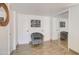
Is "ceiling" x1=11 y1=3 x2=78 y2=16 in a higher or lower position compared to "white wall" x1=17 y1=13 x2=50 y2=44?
higher

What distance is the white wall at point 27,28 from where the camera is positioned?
24.7 feet

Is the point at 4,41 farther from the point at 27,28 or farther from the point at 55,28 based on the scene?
the point at 55,28

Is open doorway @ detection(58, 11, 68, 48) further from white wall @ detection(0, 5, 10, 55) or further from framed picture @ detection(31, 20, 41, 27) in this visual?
white wall @ detection(0, 5, 10, 55)

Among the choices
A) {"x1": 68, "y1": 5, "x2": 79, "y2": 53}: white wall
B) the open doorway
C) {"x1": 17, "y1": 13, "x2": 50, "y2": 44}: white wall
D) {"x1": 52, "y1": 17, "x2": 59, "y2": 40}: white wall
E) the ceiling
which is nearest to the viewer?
the ceiling

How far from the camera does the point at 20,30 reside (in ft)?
24.7

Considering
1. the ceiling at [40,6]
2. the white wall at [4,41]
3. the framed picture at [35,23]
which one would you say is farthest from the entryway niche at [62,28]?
the white wall at [4,41]

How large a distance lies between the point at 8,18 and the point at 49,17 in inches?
260

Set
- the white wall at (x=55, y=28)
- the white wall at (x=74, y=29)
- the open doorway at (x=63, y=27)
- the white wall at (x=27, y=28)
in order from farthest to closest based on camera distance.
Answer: the white wall at (x=55, y=28), the open doorway at (x=63, y=27), the white wall at (x=27, y=28), the white wall at (x=74, y=29)

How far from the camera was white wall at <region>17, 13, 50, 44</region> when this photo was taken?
7514 millimetres

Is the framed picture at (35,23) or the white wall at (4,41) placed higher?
the framed picture at (35,23)

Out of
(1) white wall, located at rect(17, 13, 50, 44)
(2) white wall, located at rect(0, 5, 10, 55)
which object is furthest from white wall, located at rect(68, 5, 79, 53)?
(1) white wall, located at rect(17, 13, 50, 44)

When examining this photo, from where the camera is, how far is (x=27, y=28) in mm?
7980

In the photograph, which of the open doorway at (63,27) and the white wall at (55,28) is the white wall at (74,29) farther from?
the white wall at (55,28)
